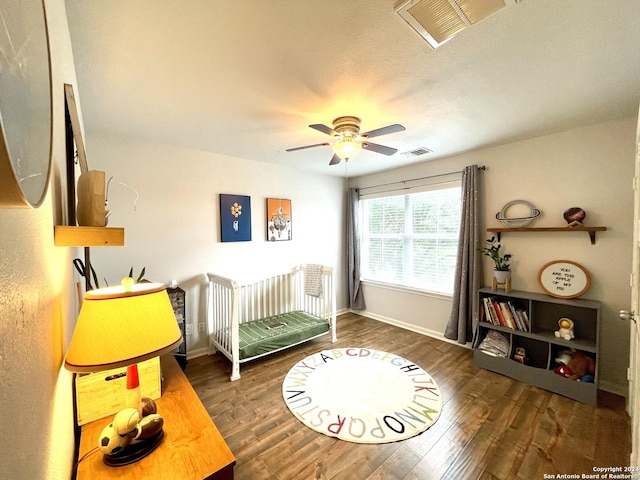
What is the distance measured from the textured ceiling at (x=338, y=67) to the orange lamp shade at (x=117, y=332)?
4.00 ft

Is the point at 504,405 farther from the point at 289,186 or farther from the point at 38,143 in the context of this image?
the point at 289,186

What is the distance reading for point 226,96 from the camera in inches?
72.1

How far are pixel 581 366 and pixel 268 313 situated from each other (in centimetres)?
320

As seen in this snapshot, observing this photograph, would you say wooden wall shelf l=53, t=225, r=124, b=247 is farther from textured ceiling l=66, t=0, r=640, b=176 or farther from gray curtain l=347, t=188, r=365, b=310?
gray curtain l=347, t=188, r=365, b=310

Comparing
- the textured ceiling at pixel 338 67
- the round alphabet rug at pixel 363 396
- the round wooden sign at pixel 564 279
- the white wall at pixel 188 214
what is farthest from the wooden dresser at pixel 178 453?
the round wooden sign at pixel 564 279

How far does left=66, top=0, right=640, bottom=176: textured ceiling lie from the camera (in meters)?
→ 1.18

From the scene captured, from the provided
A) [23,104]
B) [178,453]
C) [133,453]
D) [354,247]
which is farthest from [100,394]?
[354,247]

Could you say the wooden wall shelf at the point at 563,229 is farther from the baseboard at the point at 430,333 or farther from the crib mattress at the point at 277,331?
the crib mattress at the point at 277,331

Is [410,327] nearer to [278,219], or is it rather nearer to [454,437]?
[454,437]

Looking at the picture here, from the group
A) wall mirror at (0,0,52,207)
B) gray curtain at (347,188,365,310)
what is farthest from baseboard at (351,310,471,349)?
wall mirror at (0,0,52,207)

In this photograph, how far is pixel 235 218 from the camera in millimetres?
3250

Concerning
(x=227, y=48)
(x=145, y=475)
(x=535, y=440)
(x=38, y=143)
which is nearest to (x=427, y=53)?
(x=227, y=48)

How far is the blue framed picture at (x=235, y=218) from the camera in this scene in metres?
3.16

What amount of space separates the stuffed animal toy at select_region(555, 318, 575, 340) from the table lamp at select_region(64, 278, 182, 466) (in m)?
3.10
